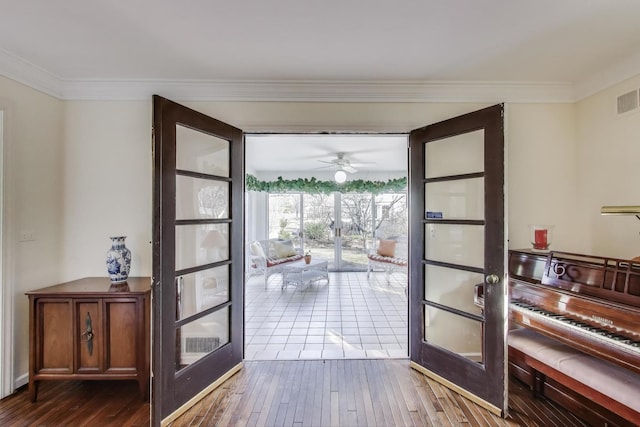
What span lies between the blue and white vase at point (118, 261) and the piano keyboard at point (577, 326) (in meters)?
2.90

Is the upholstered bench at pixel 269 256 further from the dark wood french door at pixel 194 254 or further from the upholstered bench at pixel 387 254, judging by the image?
the dark wood french door at pixel 194 254

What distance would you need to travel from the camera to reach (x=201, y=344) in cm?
218

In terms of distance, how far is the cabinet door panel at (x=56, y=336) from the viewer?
2062 millimetres

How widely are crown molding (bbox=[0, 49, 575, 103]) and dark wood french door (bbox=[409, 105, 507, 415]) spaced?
1.37 feet

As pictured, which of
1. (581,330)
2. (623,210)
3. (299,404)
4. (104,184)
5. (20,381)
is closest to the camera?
(581,330)

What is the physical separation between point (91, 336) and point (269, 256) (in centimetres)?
365

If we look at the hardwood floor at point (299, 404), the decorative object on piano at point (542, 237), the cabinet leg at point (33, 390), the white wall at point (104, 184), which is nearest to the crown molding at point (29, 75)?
the white wall at point (104, 184)

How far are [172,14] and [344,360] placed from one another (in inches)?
114

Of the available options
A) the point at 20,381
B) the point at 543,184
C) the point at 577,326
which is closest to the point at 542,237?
the point at 543,184

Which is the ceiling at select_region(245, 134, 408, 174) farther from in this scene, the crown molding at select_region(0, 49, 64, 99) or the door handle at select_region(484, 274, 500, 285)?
the door handle at select_region(484, 274, 500, 285)

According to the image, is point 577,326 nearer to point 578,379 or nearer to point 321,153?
point 578,379

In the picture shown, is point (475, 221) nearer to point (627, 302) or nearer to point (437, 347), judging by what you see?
point (627, 302)

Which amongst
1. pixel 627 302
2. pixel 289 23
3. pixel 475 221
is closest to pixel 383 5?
pixel 289 23

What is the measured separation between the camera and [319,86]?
8.01 feet
